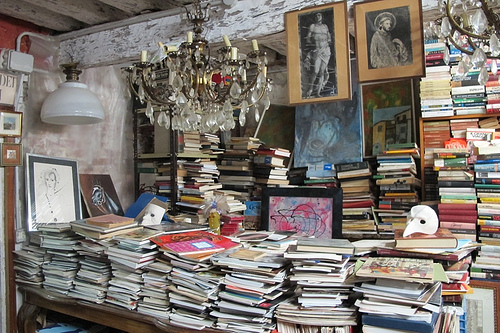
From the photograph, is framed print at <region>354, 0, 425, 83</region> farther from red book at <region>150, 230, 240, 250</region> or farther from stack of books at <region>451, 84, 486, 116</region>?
stack of books at <region>451, 84, 486, 116</region>

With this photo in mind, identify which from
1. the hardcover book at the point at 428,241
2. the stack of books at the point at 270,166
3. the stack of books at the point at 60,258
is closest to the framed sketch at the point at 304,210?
the stack of books at the point at 270,166

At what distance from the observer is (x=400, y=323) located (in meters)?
1.80

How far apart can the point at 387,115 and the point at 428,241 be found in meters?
2.33

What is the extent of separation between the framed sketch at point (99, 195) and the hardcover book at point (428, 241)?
2.52m

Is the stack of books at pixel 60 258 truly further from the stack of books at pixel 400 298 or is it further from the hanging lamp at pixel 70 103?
the stack of books at pixel 400 298

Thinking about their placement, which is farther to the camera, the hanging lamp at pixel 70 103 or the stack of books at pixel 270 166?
the stack of books at pixel 270 166

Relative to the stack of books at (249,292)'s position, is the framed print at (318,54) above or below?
above

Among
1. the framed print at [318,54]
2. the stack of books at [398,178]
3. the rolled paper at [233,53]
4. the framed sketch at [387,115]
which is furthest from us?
the framed sketch at [387,115]

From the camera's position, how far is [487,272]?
10.8 feet

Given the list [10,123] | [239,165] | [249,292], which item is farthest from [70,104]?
[249,292]

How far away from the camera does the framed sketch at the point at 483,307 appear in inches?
129

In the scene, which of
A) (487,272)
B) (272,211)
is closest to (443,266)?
(487,272)

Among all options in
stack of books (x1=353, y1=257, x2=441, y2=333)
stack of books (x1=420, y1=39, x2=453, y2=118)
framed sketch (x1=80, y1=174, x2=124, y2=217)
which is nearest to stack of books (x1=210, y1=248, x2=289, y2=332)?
stack of books (x1=353, y1=257, x2=441, y2=333)

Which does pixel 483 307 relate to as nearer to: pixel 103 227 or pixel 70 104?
pixel 103 227
